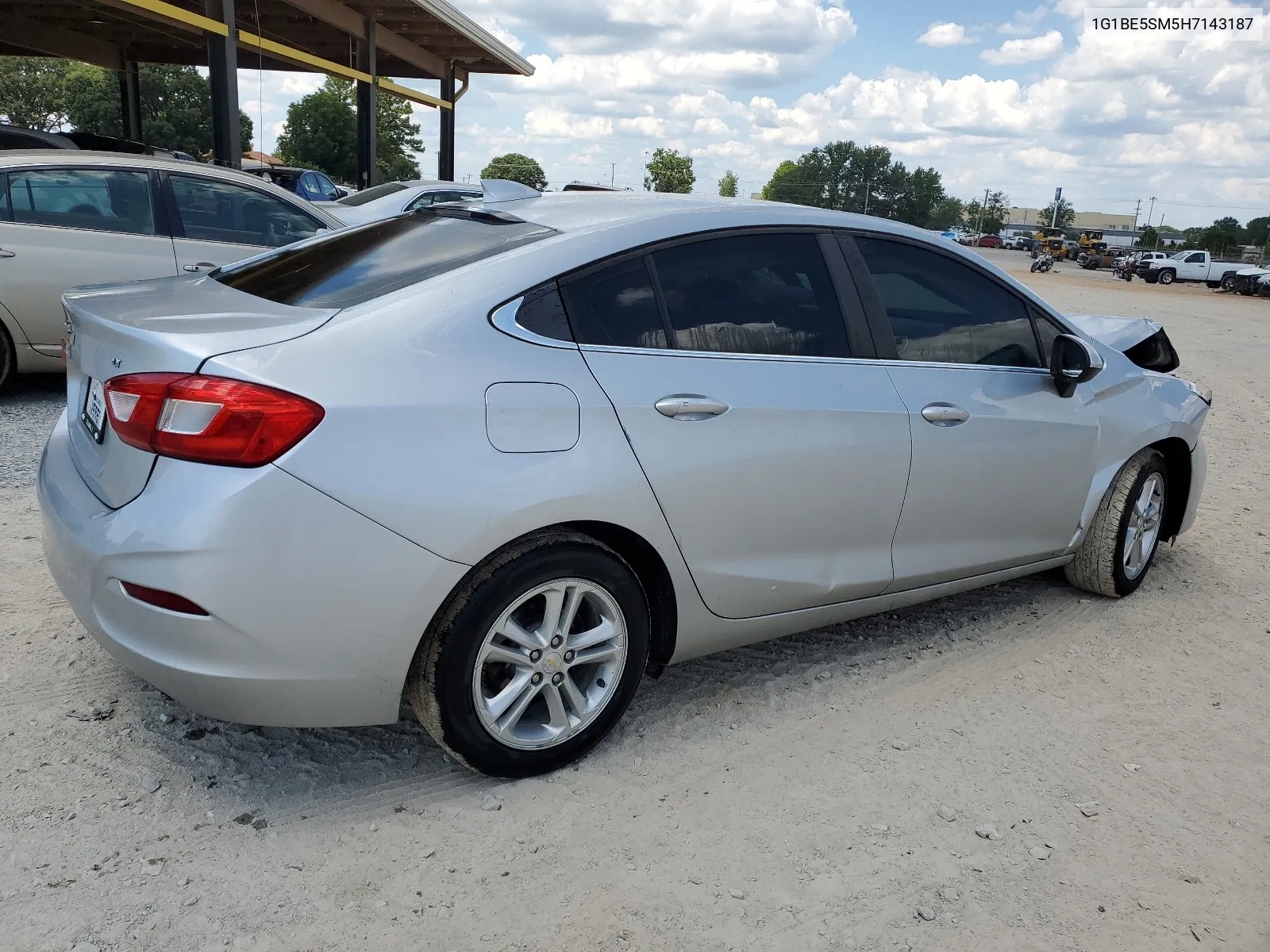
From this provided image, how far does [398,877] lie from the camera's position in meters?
2.44

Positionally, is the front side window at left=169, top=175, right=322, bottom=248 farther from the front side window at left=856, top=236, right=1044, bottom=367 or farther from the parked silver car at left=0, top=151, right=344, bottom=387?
the front side window at left=856, top=236, right=1044, bottom=367

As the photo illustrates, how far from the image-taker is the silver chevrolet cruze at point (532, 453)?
92.4 inches

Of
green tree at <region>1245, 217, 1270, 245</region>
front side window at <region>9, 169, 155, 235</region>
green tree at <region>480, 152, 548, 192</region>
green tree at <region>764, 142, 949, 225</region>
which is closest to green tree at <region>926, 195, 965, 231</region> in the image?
green tree at <region>764, 142, 949, 225</region>

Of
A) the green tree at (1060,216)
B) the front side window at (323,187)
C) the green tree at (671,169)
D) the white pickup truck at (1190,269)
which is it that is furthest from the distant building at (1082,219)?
the front side window at (323,187)

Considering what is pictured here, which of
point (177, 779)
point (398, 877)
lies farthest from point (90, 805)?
point (398, 877)

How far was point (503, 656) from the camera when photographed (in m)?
2.68

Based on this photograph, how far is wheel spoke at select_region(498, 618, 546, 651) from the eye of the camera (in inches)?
A: 105

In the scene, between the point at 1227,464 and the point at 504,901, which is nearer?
the point at 504,901

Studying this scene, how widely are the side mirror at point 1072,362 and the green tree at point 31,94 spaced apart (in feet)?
236

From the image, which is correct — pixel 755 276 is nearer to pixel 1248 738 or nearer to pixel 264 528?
pixel 264 528

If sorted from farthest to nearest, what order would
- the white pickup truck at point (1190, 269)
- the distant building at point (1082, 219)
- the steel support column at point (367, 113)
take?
the distant building at point (1082, 219) < the white pickup truck at point (1190, 269) < the steel support column at point (367, 113)

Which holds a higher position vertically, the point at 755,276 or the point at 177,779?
the point at 755,276

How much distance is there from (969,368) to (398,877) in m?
2.52

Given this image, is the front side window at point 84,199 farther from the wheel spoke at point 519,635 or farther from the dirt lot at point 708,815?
the wheel spoke at point 519,635
